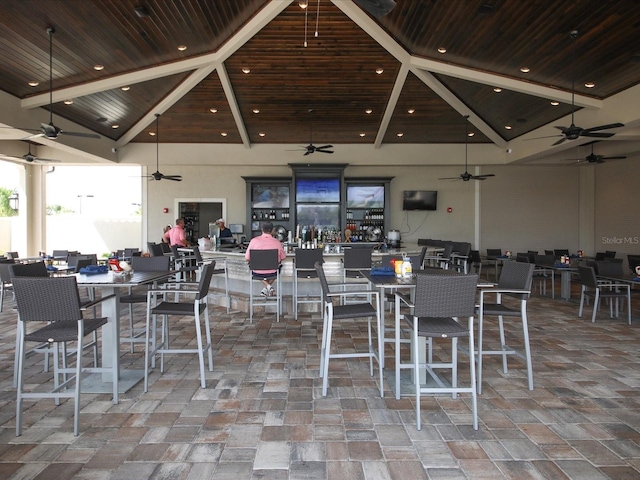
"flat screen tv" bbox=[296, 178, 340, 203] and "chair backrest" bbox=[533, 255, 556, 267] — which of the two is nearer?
"chair backrest" bbox=[533, 255, 556, 267]

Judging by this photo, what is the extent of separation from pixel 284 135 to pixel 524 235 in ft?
25.3

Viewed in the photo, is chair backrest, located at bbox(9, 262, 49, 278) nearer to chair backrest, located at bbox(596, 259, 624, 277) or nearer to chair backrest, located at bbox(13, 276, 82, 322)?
chair backrest, located at bbox(13, 276, 82, 322)

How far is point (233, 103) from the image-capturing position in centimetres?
944

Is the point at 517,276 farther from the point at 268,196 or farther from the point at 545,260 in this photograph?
the point at 268,196

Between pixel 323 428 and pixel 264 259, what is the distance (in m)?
3.23

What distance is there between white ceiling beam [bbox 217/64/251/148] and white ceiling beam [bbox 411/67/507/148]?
3733mm

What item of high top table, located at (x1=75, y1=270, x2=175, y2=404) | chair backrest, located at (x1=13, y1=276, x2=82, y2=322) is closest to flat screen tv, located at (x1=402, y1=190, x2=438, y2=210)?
high top table, located at (x1=75, y1=270, x2=175, y2=404)

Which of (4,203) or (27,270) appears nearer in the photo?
(27,270)

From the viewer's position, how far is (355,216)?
12102 mm

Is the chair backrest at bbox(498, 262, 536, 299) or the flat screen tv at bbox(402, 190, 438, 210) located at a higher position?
the flat screen tv at bbox(402, 190, 438, 210)

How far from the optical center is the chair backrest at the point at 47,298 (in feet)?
8.93

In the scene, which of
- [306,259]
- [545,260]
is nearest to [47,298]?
[306,259]

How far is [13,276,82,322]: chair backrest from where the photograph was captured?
2723 mm

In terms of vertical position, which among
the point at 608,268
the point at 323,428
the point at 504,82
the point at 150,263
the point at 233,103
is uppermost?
the point at 233,103
